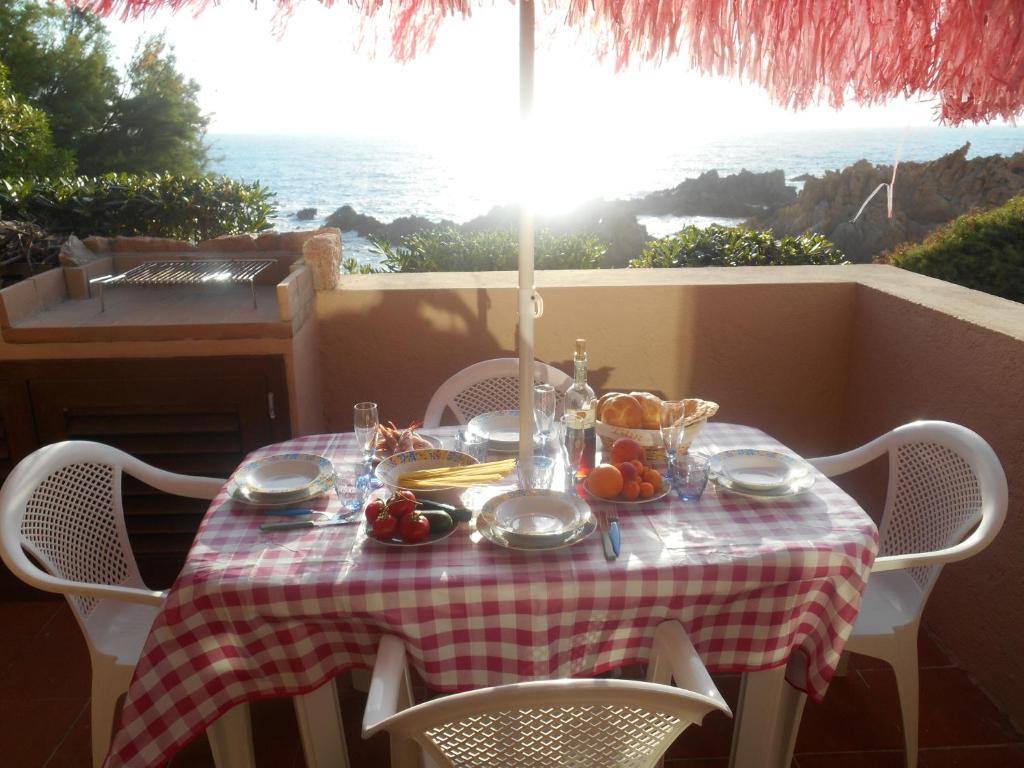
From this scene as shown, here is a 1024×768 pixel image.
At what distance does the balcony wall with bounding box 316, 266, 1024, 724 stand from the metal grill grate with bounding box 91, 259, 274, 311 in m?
0.32

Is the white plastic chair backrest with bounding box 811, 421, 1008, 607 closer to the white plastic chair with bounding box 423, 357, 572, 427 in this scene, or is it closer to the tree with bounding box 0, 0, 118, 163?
the white plastic chair with bounding box 423, 357, 572, 427

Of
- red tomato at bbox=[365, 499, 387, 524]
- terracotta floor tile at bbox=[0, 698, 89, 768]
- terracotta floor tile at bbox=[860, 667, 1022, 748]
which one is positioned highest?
red tomato at bbox=[365, 499, 387, 524]

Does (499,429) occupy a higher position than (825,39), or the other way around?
(825,39)

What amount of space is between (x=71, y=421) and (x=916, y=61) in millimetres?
2678

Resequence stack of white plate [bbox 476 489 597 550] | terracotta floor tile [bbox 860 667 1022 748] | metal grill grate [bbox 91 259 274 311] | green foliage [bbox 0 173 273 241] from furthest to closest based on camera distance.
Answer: green foliage [bbox 0 173 273 241]
metal grill grate [bbox 91 259 274 311]
terracotta floor tile [bbox 860 667 1022 748]
stack of white plate [bbox 476 489 597 550]

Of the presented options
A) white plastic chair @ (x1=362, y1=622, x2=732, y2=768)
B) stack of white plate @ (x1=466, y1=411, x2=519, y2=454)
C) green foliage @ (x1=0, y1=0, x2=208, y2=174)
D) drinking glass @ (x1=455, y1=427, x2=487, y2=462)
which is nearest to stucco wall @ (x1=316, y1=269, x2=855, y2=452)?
stack of white plate @ (x1=466, y1=411, x2=519, y2=454)

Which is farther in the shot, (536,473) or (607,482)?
(536,473)

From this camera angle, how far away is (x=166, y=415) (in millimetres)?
2719

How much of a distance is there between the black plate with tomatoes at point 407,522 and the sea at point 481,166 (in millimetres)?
28425

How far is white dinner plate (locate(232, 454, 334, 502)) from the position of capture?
182 cm

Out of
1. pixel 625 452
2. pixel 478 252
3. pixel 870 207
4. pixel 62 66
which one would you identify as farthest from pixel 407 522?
pixel 870 207

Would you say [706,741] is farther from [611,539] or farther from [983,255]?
[983,255]

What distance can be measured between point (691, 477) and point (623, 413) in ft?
0.85

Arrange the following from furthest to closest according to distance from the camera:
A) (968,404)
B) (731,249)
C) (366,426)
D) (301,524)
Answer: (731,249) < (968,404) < (366,426) < (301,524)
